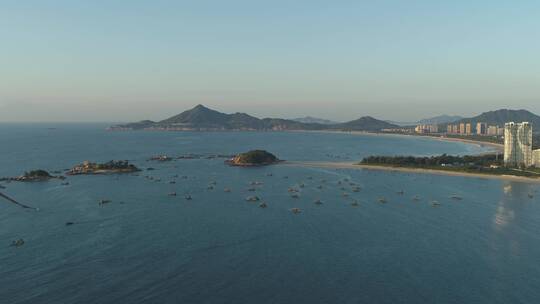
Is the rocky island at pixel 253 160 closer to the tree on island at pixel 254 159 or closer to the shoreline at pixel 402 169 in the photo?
the tree on island at pixel 254 159

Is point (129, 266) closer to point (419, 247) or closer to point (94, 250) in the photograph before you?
point (94, 250)

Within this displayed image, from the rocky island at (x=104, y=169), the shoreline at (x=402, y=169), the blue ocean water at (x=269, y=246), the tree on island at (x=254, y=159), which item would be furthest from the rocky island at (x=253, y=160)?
the blue ocean water at (x=269, y=246)

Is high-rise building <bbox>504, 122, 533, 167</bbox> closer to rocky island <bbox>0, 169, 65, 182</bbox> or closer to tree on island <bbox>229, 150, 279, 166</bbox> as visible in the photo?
tree on island <bbox>229, 150, 279, 166</bbox>

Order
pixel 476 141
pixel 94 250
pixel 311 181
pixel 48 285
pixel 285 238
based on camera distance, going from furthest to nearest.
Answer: pixel 476 141 → pixel 311 181 → pixel 285 238 → pixel 94 250 → pixel 48 285

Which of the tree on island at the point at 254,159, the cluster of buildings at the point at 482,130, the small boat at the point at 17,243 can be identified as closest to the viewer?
the small boat at the point at 17,243

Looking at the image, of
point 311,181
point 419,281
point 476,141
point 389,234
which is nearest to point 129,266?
point 419,281

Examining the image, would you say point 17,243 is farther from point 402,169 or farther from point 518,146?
A: point 518,146

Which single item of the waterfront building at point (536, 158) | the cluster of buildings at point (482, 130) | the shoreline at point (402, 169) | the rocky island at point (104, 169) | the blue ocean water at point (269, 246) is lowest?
the blue ocean water at point (269, 246)
